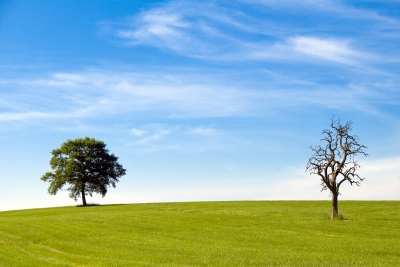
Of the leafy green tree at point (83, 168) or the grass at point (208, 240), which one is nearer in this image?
the grass at point (208, 240)

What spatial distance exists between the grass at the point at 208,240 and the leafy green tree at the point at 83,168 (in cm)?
3869

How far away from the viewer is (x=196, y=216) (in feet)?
181

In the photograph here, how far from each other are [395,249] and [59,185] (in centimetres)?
7464

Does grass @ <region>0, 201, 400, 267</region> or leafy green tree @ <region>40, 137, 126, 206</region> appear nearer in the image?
grass @ <region>0, 201, 400, 267</region>

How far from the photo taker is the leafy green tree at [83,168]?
92375 millimetres

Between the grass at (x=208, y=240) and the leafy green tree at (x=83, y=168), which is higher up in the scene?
the leafy green tree at (x=83, y=168)

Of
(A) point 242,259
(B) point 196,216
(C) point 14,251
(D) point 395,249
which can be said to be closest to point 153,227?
(B) point 196,216

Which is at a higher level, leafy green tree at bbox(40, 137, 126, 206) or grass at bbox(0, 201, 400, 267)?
leafy green tree at bbox(40, 137, 126, 206)

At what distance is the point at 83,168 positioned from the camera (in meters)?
92.8

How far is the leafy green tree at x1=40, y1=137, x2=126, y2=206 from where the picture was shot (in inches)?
3637

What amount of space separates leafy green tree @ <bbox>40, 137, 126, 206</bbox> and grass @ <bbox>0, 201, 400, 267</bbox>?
38.7 meters

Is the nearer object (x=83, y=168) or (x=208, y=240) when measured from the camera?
(x=208, y=240)

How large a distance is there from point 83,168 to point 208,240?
2413 inches

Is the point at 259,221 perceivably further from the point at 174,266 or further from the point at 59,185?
the point at 59,185
